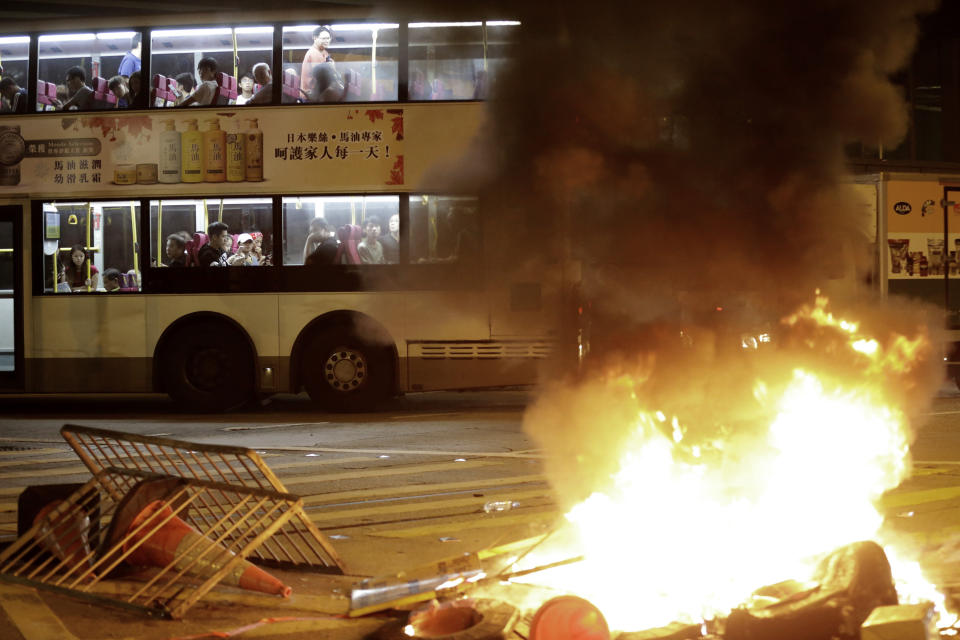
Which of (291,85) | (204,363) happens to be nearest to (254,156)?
(291,85)

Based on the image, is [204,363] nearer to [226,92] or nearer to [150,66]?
[226,92]

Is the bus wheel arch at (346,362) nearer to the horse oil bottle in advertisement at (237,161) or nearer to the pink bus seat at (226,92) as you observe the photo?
the horse oil bottle in advertisement at (237,161)

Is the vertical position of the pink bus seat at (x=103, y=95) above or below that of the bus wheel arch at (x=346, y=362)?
above

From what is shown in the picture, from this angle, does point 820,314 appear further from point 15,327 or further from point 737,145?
point 15,327

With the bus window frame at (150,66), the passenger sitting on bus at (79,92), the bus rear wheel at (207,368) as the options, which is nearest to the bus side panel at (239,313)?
the bus rear wheel at (207,368)

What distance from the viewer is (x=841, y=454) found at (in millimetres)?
5215

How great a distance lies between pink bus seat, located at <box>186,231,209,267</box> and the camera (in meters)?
12.4

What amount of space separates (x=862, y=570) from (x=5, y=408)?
1245 centimetres

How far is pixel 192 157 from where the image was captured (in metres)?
12.3

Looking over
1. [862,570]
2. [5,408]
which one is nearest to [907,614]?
[862,570]

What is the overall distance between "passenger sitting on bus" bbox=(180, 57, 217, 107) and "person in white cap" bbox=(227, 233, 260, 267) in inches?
66.5

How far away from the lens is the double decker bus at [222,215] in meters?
12.1

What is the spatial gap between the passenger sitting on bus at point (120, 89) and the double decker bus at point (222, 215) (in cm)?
2

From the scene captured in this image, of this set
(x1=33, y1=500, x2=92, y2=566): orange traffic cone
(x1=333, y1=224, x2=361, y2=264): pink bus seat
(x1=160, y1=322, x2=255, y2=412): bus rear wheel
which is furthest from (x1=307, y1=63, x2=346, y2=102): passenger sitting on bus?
(x1=33, y1=500, x2=92, y2=566): orange traffic cone
